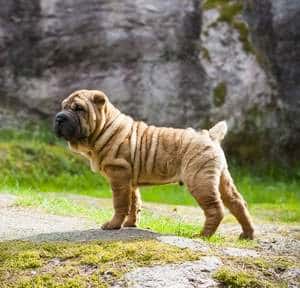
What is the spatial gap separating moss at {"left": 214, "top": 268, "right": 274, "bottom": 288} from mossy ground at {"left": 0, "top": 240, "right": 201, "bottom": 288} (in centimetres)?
36

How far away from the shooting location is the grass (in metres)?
15.6

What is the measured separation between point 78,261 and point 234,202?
2541mm

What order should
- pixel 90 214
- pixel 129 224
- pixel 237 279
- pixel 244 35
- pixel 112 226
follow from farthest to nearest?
1. pixel 244 35
2. pixel 90 214
3. pixel 129 224
4. pixel 112 226
5. pixel 237 279

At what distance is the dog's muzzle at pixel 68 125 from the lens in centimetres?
821

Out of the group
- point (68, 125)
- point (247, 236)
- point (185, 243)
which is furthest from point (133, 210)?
point (185, 243)

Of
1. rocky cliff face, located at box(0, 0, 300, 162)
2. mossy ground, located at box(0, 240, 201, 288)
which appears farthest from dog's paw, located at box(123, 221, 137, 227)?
rocky cliff face, located at box(0, 0, 300, 162)

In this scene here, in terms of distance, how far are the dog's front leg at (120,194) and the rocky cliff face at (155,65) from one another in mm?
10755

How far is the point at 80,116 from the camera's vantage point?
827 centimetres

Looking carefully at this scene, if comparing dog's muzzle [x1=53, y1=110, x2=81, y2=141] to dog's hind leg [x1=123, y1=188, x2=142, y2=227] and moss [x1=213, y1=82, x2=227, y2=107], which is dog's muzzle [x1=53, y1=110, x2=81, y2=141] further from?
moss [x1=213, y1=82, x2=227, y2=107]

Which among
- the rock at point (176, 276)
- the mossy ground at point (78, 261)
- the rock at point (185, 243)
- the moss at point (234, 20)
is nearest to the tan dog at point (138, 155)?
the rock at point (185, 243)

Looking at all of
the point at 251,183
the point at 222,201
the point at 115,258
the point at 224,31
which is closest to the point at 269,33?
the point at 224,31

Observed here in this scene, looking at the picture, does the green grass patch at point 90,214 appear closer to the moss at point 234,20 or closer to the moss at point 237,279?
the moss at point 237,279

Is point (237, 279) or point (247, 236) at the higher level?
point (237, 279)

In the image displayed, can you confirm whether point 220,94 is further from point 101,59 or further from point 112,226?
point 112,226
